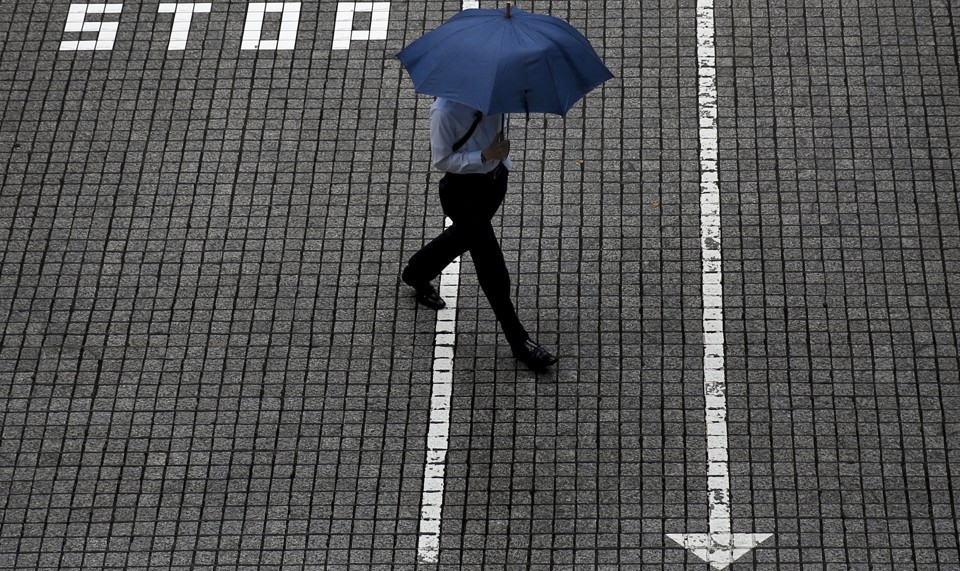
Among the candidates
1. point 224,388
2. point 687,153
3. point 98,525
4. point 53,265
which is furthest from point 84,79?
point 687,153

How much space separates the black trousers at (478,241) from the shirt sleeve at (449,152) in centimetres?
11

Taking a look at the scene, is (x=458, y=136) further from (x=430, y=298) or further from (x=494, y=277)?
(x=430, y=298)

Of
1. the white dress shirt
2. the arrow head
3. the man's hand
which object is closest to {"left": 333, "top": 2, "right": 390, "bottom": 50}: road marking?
the white dress shirt

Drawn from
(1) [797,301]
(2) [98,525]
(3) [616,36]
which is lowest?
(2) [98,525]

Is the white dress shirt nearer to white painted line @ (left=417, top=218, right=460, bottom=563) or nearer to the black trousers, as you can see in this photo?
the black trousers

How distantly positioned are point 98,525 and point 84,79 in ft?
11.5

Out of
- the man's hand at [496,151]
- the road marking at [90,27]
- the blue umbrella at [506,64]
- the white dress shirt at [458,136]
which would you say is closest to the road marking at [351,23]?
the road marking at [90,27]

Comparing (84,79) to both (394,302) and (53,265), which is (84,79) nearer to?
(53,265)

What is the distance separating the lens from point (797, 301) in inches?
322

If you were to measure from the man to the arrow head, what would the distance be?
1.32m

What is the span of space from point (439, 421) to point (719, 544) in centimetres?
170

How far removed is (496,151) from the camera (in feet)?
23.7

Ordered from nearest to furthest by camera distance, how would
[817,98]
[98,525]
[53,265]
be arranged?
[98,525] → [53,265] → [817,98]

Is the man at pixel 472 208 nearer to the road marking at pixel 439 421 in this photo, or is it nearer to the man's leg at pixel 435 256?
the man's leg at pixel 435 256
